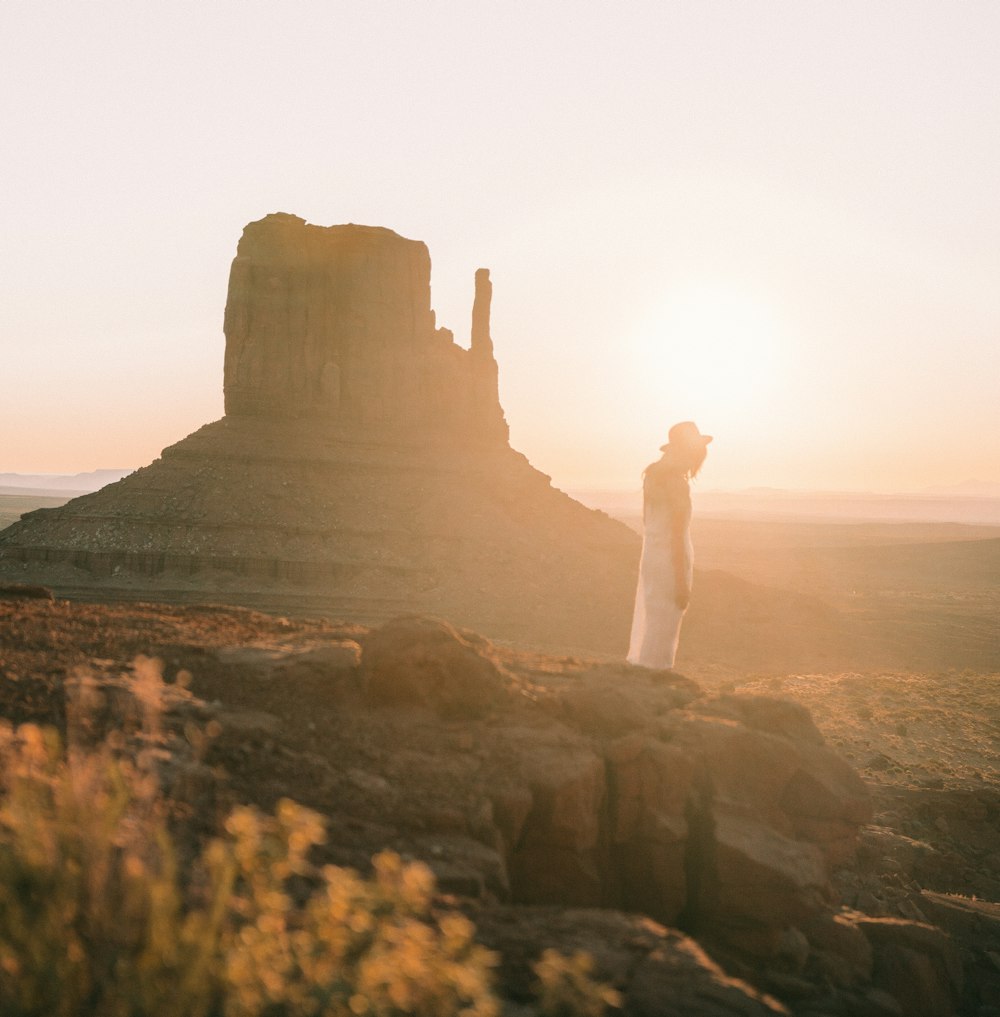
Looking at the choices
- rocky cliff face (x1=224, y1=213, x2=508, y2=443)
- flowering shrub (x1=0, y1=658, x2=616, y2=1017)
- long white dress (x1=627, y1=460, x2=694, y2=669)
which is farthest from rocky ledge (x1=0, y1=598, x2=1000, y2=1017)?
rocky cliff face (x1=224, y1=213, x2=508, y2=443)

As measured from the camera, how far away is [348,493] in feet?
158

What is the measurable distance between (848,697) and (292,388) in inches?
1587

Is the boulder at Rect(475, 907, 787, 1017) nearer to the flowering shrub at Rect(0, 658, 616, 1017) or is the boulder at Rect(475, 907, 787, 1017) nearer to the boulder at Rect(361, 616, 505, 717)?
the flowering shrub at Rect(0, 658, 616, 1017)

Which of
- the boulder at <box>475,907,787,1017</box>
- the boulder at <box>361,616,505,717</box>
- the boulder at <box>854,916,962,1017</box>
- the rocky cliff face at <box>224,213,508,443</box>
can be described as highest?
the rocky cliff face at <box>224,213,508,443</box>

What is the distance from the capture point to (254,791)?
5551mm

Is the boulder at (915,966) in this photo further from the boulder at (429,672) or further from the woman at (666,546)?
the boulder at (429,672)

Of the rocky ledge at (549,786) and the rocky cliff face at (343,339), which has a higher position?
the rocky cliff face at (343,339)

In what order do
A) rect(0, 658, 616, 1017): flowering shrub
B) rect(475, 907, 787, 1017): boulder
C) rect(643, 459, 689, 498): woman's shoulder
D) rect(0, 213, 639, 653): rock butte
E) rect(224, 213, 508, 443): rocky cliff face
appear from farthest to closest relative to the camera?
rect(224, 213, 508, 443): rocky cliff face, rect(0, 213, 639, 653): rock butte, rect(643, 459, 689, 498): woman's shoulder, rect(475, 907, 787, 1017): boulder, rect(0, 658, 616, 1017): flowering shrub

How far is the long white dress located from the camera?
380 inches

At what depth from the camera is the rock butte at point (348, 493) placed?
41.1 m

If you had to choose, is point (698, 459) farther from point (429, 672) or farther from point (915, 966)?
point (915, 966)

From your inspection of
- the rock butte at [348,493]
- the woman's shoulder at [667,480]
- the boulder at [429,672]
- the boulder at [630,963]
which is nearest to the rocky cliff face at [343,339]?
the rock butte at [348,493]

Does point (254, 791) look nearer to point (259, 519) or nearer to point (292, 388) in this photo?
point (259, 519)

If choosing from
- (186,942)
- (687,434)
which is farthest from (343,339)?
(186,942)
